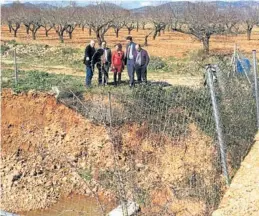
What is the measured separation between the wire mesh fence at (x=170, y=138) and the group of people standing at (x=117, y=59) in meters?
0.49

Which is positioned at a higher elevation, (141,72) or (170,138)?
(141,72)

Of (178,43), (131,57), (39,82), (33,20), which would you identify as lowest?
(178,43)

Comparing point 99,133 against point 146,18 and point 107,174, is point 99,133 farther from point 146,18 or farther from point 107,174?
point 146,18

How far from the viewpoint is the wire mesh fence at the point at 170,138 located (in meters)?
6.83

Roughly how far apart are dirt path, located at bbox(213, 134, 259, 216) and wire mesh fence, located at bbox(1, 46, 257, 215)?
144 mm

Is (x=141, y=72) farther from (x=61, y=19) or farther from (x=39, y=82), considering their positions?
(x=61, y=19)

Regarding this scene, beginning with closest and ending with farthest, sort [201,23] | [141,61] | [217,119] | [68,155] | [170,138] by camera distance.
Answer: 1. [217,119]
2. [170,138]
3. [68,155]
4. [141,61]
5. [201,23]

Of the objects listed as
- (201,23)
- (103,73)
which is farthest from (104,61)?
(201,23)

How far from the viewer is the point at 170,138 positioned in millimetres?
9273

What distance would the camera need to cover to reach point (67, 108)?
38.5 feet

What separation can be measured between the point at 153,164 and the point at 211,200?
304 centimetres

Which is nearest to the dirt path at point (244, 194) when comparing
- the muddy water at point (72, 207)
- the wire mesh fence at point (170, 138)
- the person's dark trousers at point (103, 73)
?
the wire mesh fence at point (170, 138)

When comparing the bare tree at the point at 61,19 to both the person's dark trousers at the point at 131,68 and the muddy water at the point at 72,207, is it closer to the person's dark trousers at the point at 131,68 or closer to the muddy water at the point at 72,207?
the person's dark trousers at the point at 131,68

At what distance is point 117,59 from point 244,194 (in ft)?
21.9
